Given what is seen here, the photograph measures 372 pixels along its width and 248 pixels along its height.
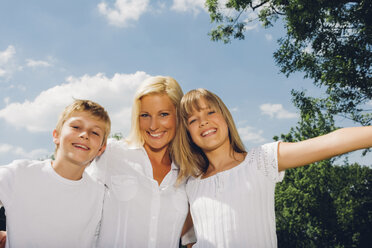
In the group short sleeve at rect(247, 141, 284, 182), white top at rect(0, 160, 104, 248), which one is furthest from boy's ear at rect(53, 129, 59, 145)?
short sleeve at rect(247, 141, 284, 182)

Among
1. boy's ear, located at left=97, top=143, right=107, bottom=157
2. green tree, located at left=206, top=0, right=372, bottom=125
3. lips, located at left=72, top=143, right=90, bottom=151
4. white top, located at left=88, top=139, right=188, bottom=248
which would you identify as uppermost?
green tree, located at left=206, top=0, right=372, bottom=125

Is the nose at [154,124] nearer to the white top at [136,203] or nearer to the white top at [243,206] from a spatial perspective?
the white top at [136,203]

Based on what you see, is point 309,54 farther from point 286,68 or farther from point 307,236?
point 307,236

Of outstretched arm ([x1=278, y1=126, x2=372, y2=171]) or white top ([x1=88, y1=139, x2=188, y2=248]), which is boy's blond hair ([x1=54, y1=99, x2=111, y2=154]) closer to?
white top ([x1=88, y1=139, x2=188, y2=248])

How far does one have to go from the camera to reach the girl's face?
3.07m

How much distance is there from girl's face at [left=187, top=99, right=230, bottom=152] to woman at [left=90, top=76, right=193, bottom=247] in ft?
1.26

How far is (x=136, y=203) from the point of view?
9.45ft

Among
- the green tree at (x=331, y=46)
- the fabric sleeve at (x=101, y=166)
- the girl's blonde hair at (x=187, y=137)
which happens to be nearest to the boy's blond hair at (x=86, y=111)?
the fabric sleeve at (x=101, y=166)

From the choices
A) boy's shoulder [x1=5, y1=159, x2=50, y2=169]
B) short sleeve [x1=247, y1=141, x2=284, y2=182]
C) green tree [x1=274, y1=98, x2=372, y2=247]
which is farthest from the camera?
green tree [x1=274, y1=98, x2=372, y2=247]

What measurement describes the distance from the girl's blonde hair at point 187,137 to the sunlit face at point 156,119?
158 mm

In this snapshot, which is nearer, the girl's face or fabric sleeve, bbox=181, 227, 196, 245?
the girl's face

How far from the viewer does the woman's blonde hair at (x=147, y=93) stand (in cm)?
334

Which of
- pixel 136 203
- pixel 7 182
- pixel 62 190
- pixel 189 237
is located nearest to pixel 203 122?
pixel 136 203

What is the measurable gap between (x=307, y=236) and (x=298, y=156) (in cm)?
1785
